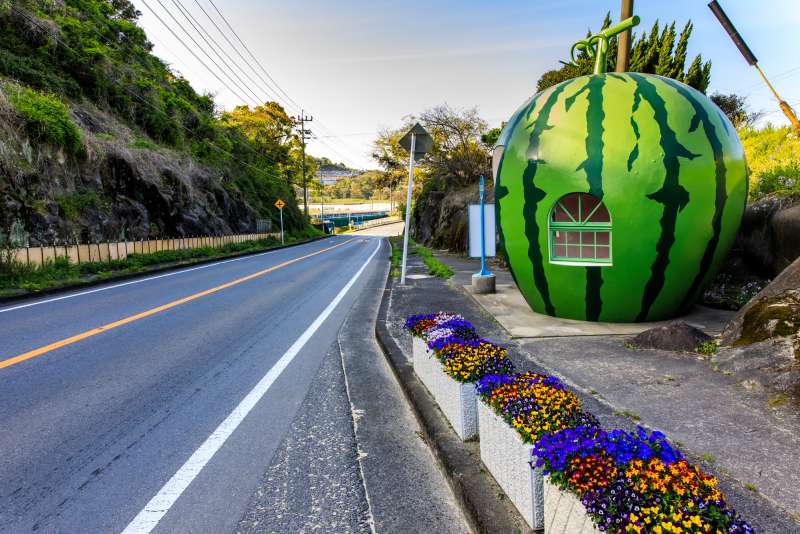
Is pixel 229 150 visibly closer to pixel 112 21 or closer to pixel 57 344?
pixel 112 21

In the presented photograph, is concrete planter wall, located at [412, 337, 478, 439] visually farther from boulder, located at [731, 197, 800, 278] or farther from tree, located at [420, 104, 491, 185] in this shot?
tree, located at [420, 104, 491, 185]

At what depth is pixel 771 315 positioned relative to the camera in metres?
4.82

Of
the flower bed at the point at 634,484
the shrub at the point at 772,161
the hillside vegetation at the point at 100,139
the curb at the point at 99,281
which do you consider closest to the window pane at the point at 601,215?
the shrub at the point at 772,161

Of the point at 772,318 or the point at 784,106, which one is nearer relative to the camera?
the point at 772,318

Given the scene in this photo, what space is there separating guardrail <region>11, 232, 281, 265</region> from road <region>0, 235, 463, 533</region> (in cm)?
640

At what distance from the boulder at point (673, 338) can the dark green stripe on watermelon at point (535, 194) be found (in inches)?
69.4

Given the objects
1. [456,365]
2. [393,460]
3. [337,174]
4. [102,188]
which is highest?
[337,174]

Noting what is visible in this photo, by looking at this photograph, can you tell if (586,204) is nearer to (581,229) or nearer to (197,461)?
(581,229)

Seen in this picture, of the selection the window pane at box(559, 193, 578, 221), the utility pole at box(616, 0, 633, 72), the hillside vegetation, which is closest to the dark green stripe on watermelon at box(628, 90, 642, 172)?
the window pane at box(559, 193, 578, 221)

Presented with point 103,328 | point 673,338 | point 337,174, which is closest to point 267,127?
point 103,328

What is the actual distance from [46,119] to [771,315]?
20.5 metres

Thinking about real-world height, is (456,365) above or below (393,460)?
above

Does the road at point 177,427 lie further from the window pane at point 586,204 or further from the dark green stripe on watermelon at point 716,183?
the dark green stripe on watermelon at point 716,183

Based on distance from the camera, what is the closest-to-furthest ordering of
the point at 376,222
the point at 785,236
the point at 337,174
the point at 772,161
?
the point at 785,236 → the point at 772,161 → the point at 376,222 → the point at 337,174
